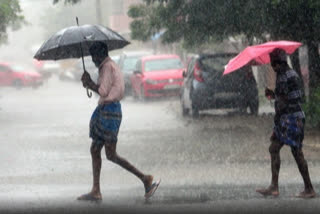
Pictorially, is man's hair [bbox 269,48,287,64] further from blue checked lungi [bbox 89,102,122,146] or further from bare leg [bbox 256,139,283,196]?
blue checked lungi [bbox 89,102,122,146]

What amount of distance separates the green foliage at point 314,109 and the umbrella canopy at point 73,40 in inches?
221

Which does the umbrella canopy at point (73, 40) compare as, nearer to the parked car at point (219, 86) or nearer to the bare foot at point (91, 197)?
the bare foot at point (91, 197)

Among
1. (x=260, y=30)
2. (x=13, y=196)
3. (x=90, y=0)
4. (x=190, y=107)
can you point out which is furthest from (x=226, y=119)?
(x=90, y=0)

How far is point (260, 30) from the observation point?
15.8 m

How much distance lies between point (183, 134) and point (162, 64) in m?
11.3

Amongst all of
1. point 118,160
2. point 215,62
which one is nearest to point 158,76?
point 215,62

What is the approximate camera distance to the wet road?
8352 mm

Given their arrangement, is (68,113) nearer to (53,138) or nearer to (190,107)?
(190,107)

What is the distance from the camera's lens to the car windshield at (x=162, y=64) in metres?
26.8

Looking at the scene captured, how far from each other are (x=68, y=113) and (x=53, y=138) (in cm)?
730

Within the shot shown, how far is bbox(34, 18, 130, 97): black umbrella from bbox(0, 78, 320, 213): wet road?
1630 mm

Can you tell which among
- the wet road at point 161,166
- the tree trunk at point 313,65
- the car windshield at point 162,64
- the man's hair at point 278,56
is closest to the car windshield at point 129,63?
the car windshield at point 162,64

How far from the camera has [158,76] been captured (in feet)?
85.8

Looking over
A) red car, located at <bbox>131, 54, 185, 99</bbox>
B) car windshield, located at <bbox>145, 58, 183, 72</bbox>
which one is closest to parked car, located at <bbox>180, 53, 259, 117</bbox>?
red car, located at <bbox>131, 54, 185, 99</bbox>
